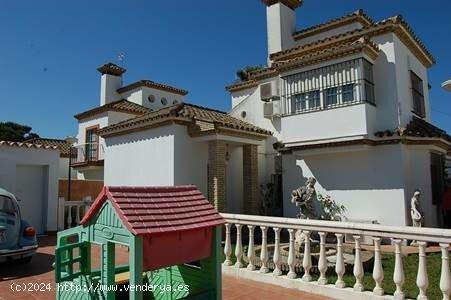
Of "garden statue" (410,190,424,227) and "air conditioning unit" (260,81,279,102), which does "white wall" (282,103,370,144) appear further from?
"garden statue" (410,190,424,227)

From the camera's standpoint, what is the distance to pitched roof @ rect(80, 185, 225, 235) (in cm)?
367

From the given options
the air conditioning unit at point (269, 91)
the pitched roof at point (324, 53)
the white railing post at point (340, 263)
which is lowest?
the white railing post at point (340, 263)

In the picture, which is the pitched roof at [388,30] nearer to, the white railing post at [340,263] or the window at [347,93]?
the window at [347,93]

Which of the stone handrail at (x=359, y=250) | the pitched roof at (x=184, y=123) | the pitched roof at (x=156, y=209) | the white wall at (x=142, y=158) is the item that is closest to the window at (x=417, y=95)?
the pitched roof at (x=184, y=123)

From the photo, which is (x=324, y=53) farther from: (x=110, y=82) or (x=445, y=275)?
(x=110, y=82)

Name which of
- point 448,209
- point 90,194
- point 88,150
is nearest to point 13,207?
point 90,194

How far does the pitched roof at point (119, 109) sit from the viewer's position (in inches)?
913

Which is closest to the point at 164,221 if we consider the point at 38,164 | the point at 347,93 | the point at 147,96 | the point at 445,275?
the point at 445,275

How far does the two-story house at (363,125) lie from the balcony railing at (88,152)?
1419 cm

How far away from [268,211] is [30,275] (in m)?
9.17

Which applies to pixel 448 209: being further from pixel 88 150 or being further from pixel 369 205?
pixel 88 150

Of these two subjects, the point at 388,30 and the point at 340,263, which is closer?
the point at 340,263

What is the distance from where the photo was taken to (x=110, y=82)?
90.0ft

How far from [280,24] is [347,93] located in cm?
564
